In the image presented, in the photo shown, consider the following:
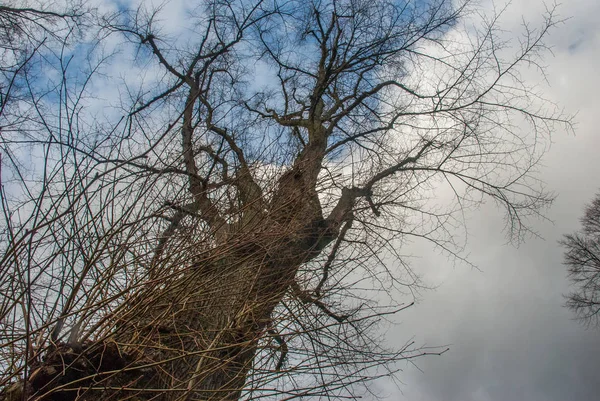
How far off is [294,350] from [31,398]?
128cm

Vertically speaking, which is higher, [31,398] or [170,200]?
[170,200]

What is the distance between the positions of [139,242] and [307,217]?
3.94 feet

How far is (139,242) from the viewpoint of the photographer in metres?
2.29

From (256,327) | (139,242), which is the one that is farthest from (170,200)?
(256,327)

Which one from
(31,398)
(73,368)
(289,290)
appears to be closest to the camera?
(31,398)

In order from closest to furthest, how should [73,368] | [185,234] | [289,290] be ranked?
1. [73,368]
2. [185,234]
3. [289,290]

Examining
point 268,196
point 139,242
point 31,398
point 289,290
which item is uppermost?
point 268,196

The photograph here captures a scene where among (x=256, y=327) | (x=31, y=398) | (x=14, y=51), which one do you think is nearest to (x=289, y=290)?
(x=256, y=327)

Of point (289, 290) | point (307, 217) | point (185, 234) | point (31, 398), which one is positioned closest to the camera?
point (31, 398)

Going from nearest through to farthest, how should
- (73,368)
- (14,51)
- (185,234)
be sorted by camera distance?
(73,368) < (185,234) < (14,51)

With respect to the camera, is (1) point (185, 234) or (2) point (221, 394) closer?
(1) point (185, 234)

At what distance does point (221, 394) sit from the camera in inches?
97.6

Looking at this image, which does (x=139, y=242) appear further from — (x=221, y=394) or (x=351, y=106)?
(x=351, y=106)

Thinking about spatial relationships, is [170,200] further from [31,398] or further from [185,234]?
[31,398]
